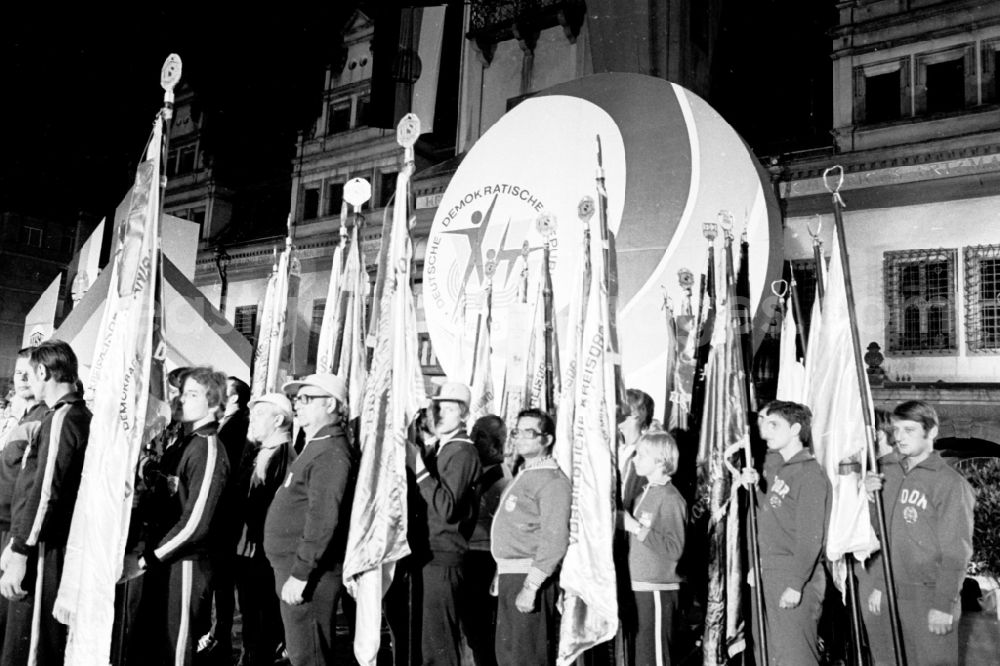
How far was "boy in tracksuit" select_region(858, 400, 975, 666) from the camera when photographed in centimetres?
342

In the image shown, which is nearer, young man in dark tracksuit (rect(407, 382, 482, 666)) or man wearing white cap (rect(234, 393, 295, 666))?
young man in dark tracksuit (rect(407, 382, 482, 666))

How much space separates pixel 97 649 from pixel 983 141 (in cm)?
995

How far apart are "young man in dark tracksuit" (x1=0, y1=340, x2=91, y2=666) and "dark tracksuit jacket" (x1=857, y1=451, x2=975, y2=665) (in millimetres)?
3908

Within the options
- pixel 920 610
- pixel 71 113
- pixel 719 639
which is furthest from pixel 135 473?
pixel 71 113

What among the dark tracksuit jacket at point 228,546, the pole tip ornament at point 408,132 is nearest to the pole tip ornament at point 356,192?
the dark tracksuit jacket at point 228,546

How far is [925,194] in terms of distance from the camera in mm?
9188

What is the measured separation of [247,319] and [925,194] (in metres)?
11.6

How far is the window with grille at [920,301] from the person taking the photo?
889cm

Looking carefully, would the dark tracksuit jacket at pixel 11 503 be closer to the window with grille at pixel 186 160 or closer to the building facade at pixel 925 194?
the building facade at pixel 925 194

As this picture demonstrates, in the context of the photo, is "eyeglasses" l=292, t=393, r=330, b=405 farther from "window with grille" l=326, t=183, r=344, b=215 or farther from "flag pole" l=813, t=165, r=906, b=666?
"window with grille" l=326, t=183, r=344, b=215

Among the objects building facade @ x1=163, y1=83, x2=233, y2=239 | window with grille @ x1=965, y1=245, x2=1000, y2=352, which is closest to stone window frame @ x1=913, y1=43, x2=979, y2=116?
window with grille @ x1=965, y1=245, x2=1000, y2=352

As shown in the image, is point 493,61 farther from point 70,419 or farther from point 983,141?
point 70,419

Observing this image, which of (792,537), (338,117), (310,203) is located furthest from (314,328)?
(792,537)

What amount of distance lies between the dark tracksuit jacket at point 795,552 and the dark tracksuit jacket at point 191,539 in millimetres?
2742
